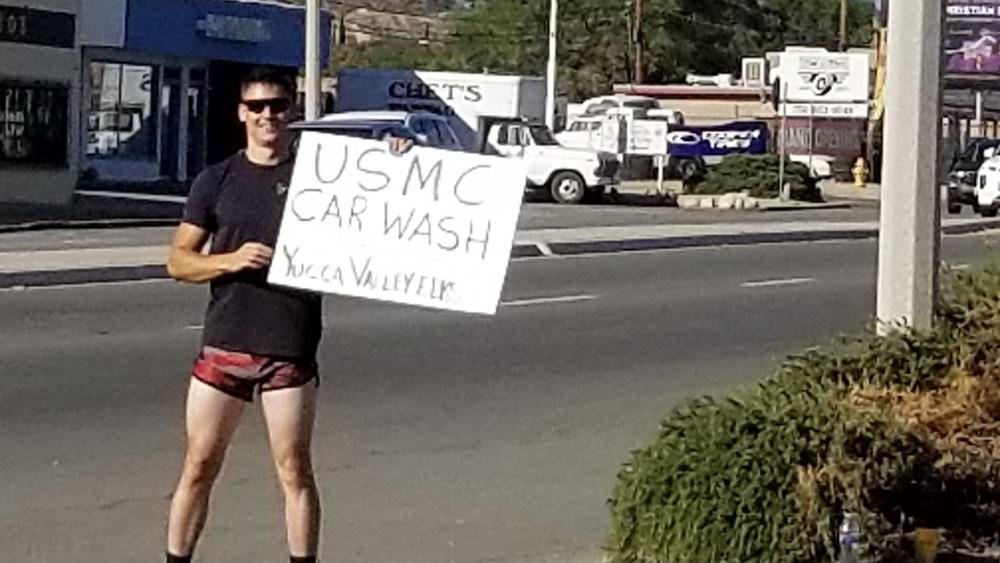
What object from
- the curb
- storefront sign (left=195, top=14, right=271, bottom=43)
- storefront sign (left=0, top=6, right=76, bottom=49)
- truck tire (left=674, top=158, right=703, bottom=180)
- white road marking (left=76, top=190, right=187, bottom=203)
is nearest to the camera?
the curb

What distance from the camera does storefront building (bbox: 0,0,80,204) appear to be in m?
40.7

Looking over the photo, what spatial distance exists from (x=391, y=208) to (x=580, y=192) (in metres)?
41.8

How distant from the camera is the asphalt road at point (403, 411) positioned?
9.66m

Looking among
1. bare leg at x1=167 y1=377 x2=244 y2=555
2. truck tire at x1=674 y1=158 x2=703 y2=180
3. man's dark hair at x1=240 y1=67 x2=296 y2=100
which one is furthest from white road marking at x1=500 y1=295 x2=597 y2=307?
truck tire at x1=674 y1=158 x2=703 y2=180

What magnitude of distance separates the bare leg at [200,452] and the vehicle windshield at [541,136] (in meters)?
42.4

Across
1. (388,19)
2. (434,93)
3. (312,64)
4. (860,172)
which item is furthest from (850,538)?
(388,19)

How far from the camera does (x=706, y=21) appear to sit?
106125 mm

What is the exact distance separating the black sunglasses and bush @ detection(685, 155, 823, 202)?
43377 mm

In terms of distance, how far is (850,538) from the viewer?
724 cm

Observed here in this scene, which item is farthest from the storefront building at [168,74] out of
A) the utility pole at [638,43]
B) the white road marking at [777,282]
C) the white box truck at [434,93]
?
the utility pole at [638,43]

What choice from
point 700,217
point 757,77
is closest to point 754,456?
point 700,217

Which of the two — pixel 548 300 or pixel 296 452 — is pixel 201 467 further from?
pixel 548 300

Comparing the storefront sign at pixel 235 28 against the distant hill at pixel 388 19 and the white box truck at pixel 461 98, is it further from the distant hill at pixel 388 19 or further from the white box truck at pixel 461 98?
the distant hill at pixel 388 19

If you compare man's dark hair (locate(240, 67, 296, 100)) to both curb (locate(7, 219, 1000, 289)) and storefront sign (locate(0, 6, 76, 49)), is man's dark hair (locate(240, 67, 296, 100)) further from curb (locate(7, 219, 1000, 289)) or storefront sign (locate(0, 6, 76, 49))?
storefront sign (locate(0, 6, 76, 49))
